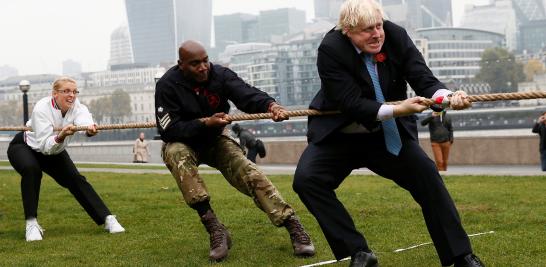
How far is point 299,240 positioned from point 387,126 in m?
1.52

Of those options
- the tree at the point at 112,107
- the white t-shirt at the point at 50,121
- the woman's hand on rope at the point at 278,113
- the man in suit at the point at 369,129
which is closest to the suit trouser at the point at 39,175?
the white t-shirt at the point at 50,121

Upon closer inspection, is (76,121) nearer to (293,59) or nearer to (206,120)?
(206,120)

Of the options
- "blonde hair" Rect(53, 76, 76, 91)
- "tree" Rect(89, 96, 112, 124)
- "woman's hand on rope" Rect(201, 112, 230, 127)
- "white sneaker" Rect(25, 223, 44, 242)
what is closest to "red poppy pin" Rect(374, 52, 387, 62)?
"woman's hand on rope" Rect(201, 112, 230, 127)

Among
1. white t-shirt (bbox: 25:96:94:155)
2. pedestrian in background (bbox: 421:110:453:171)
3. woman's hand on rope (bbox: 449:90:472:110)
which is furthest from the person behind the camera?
pedestrian in background (bbox: 421:110:453:171)

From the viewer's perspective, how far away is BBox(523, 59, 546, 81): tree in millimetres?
155500

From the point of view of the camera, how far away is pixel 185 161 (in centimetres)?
679

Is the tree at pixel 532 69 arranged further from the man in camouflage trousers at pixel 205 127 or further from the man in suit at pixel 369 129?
the man in suit at pixel 369 129

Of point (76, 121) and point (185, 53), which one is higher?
point (185, 53)

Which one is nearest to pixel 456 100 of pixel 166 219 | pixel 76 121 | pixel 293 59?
pixel 76 121

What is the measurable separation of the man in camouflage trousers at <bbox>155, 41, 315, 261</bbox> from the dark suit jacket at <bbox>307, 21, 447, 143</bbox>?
1.10 meters

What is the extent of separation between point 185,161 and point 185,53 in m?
0.84

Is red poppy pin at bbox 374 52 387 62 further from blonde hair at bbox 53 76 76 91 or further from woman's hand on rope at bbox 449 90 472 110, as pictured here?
blonde hair at bbox 53 76 76 91

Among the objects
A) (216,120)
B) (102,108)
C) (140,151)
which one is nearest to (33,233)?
(216,120)

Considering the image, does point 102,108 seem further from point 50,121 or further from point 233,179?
point 233,179
